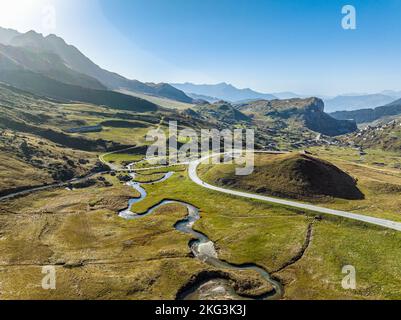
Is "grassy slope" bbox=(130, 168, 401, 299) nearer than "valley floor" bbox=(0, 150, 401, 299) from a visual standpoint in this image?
No

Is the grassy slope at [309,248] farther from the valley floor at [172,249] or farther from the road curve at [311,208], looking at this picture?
the road curve at [311,208]

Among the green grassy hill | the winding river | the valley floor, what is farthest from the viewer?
the green grassy hill

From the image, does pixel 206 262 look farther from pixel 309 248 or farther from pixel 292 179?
pixel 292 179

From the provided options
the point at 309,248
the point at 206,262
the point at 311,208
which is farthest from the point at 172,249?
the point at 311,208

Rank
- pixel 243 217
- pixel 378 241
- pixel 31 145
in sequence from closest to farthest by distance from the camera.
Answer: pixel 378 241 < pixel 243 217 < pixel 31 145

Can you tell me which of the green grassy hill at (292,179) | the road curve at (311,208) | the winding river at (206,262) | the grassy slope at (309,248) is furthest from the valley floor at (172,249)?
the green grassy hill at (292,179)

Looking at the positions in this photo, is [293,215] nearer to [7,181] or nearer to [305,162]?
[305,162]

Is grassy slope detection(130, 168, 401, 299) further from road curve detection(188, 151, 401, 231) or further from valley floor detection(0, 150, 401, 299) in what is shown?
road curve detection(188, 151, 401, 231)

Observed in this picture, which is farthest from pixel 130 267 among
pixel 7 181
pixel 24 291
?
pixel 7 181

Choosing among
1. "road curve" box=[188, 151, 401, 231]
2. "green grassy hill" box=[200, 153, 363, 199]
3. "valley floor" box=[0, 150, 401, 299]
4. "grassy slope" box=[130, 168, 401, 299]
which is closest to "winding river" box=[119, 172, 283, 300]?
"valley floor" box=[0, 150, 401, 299]

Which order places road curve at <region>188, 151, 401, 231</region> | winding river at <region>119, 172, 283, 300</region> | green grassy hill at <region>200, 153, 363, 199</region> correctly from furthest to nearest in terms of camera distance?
green grassy hill at <region>200, 153, 363, 199</region>
road curve at <region>188, 151, 401, 231</region>
winding river at <region>119, 172, 283, 300</region>
